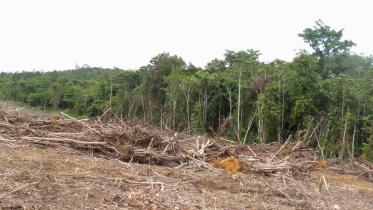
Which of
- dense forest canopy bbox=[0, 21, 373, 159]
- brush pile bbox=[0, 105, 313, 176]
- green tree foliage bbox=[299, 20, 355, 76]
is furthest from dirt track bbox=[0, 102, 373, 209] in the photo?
green tree foliage bbox=[299, 20, 355, 76]

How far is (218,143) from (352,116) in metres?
19.4

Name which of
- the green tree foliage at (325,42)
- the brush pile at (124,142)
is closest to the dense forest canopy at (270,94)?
the green tree foliage at (325,42)

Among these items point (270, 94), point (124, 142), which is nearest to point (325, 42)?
point (270, 94)

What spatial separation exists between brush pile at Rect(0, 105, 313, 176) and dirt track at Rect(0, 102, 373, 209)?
0.13 meters

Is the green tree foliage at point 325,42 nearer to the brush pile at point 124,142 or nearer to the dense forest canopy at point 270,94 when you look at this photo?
the dense forest canopy at point 270,94

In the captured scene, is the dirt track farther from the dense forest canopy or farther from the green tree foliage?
the green tree foliage

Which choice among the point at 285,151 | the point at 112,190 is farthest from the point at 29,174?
the point at 285,151

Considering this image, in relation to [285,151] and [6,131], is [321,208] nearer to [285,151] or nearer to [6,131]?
[285,151]

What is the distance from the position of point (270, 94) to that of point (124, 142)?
23.8 metres

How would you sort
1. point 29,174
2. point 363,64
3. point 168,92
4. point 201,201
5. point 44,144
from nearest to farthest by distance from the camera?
point 29,174 → point 201,201 → point 44,144 → point 363,64 → point 168,92

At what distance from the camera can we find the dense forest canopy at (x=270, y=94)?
27031mm

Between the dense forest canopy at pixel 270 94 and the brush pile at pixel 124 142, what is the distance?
1363 cm

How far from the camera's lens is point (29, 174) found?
4.87 meters

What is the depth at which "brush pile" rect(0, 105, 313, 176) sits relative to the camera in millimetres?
7082
